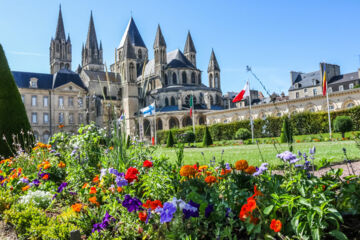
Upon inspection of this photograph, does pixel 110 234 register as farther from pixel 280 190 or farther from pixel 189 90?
pixel 189 90

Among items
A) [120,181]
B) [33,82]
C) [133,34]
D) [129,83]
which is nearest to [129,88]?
[129,83]

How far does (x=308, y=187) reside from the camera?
218cm

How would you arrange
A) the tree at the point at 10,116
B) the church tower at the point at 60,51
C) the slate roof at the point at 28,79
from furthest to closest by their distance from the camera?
the church tower at the point at 60,51 → the slate roof at the point at 28,79 → the tree at the point at 10,116

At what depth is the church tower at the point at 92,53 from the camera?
181ft

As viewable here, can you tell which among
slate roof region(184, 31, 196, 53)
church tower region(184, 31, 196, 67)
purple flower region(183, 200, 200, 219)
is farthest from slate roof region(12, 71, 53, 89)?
purple flower region(183, 200, 200, 219)

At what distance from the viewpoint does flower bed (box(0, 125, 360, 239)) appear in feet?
6.28

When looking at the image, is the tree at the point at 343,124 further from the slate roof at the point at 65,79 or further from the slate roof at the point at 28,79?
the slate roof at the point at 28,79

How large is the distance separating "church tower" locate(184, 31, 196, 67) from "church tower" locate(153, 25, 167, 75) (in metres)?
6.32

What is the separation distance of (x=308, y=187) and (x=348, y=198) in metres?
0.28

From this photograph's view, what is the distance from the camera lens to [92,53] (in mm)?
55562

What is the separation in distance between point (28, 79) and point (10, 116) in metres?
33.0

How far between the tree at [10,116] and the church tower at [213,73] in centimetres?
4063

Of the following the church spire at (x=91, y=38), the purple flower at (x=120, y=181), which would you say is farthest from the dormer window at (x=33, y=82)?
the purple flower at (x=120, y=181)

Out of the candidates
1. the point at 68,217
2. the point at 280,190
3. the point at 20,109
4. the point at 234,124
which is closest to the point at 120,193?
the point at 68,217
